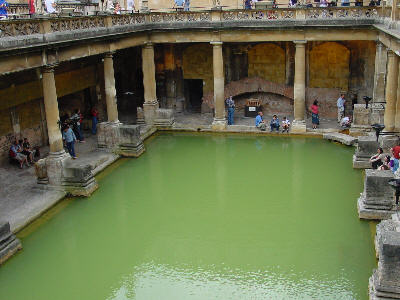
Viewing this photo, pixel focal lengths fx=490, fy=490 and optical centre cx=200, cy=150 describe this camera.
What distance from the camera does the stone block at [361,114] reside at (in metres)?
21.1

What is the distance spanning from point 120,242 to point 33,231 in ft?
8.77

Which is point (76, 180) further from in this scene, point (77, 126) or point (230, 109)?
point (230, 109)

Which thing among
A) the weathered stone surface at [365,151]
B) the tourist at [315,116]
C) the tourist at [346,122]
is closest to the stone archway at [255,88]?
the tourist at [315,116]

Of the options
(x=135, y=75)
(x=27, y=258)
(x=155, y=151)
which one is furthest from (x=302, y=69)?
(x=27, y=258)

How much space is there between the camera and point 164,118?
24.2m

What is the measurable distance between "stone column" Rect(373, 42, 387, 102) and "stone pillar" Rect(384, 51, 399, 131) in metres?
2.63

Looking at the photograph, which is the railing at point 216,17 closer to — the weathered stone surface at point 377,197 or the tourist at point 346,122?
the tourist at point 346,122

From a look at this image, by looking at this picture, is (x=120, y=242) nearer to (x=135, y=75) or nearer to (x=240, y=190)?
(x=240, y=190)

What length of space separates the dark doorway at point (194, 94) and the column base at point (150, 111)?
3.61 meters

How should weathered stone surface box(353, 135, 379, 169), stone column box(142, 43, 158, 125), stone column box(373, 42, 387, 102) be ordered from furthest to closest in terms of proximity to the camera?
1. stone column box(142, 43, 158, 125)
2. stone column box(373, 42, 387, 102)
3. weathered stone surface box(353, 135, 379, 169)

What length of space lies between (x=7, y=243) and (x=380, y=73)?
644 inches

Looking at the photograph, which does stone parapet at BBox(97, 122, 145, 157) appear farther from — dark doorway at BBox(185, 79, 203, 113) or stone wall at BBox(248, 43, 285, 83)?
stone wall at BBox(248, 43, 285, 83)

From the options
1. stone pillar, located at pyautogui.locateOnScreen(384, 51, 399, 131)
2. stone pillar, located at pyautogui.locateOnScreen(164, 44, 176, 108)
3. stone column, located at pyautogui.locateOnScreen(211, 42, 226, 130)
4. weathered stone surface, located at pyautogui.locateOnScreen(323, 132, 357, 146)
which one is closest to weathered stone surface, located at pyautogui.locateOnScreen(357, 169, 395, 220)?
stone pillar, located at pyautogui.locateOnScreen(384, 51, 399, 131)

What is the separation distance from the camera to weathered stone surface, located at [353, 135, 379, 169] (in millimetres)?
17469
